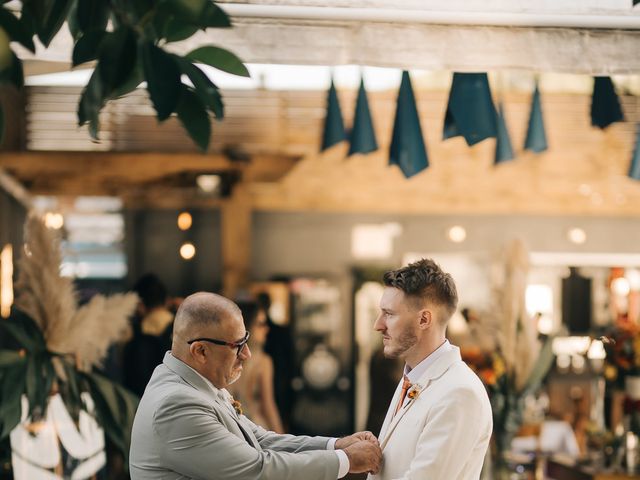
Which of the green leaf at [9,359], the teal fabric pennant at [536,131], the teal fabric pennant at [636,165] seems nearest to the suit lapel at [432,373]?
the green leaf at [9,359]

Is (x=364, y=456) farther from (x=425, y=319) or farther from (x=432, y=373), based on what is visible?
(x=425, y=319)

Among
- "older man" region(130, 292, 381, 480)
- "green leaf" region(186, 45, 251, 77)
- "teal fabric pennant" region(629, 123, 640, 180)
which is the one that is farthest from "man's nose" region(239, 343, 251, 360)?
"teal fabric pennant" region(629, 123, 640, 180)

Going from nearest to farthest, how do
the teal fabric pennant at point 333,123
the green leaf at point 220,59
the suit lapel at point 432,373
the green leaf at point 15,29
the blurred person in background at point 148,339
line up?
the green leaf at point 15,29, the green leaf at point 220,59, the suit lapel at point 432,373, the teal fabric pennant at point 333,123, the blurred person in background at point 148,339

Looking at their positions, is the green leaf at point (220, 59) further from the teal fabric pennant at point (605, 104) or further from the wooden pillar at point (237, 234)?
the wooden pillar at point (237, 234)

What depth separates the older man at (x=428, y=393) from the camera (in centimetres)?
265

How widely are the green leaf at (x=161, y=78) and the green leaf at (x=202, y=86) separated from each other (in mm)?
33

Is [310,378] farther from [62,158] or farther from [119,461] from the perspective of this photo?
[119,461]

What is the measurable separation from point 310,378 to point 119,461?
5.18m

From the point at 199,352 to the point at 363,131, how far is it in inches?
131

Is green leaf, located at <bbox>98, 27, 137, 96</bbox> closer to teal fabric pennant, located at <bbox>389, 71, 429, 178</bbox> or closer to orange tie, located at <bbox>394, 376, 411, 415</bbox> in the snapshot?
orange tie, located at <bbox>394, 376, 411, 415</bbox>

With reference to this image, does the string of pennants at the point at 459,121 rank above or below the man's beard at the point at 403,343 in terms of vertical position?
above

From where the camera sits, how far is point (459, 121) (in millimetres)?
4375

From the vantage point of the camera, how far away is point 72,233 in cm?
1127

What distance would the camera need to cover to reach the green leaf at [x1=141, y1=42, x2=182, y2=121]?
1700mm
